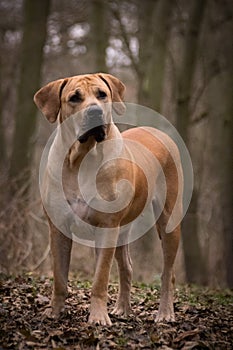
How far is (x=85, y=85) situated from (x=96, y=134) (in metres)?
0.43

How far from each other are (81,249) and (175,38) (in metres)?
5.51

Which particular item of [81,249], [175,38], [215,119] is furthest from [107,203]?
[175,38]

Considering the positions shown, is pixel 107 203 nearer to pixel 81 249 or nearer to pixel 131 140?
pixel 131 140

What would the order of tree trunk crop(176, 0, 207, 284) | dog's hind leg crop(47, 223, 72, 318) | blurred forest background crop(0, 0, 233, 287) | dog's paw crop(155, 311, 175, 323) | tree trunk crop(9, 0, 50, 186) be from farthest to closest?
tree trunk crop(176, 0, 207, 284) < tree trunk crop(9, 0, 50, 186) < blurred forest background crop(0, 0, 233, 287) < dog's paw crop(155, 311, 175, 323) < dog's hind leg crop(47, 223, 72, 318)

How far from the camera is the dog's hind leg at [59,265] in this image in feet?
18.6

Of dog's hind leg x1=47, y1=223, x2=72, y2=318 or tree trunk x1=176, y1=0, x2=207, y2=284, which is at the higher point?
tree trunk x1=176, y1=0, x2=207, y2=284

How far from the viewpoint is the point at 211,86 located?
13102 mm

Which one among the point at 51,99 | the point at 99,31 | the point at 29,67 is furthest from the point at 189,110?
the point at 51,99

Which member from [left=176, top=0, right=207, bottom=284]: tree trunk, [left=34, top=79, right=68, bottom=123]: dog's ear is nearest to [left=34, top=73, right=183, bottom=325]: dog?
[left=34, top=79, right=68, bottom=123]: dog's ear

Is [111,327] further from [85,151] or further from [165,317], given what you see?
[85,151]

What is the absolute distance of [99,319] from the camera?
5352 millimetres

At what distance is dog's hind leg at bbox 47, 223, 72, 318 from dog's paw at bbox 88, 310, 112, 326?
0.39m

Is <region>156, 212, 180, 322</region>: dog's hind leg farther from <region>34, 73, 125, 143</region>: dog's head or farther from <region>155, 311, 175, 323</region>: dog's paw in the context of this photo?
<region>34, 73, 125, 143</region>: dog's head

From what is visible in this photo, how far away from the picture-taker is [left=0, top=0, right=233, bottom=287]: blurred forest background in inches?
413
